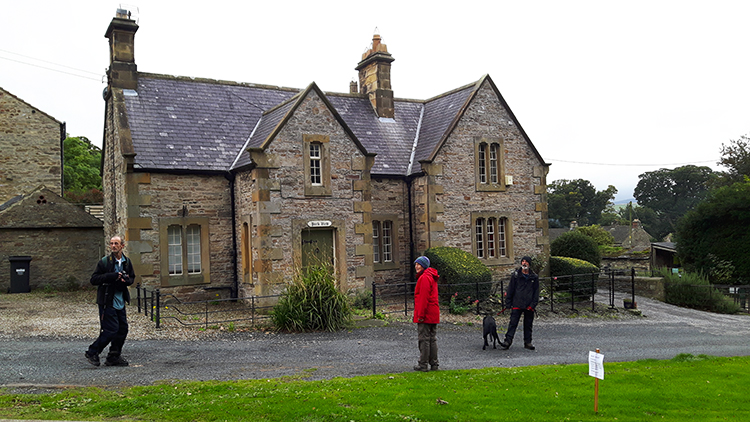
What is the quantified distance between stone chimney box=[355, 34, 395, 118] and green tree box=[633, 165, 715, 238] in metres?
69.8

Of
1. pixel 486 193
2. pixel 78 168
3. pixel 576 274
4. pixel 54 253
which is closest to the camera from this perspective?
pixel 576 274

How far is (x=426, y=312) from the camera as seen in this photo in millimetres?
9641

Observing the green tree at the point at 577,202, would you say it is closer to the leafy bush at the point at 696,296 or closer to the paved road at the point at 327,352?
the leafy bush at the point at 696,296

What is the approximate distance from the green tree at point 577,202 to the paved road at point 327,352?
2685 inches

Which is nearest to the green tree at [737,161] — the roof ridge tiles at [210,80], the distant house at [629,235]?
the distant house at [629,235]

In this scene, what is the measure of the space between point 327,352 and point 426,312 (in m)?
2.97

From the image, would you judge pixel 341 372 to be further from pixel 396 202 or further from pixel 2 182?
pixel 2 182

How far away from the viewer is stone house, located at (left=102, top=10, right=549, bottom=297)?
17.9m

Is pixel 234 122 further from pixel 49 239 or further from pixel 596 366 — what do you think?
pixel 596 366

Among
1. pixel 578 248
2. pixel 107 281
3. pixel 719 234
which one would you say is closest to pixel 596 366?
pixel 107 281

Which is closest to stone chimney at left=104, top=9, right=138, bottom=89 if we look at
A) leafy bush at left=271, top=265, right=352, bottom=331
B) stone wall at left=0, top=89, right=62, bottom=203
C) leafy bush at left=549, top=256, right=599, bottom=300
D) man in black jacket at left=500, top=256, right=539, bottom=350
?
leafy bush at left=271, top=265, right=352, bottom=331

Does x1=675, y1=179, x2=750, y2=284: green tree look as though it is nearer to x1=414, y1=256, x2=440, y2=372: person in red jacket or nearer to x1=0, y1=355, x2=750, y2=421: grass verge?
x1=0, y1=355, x2=750, y2=421: grass verge

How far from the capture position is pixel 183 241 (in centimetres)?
1884

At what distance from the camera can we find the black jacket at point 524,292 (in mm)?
12453
